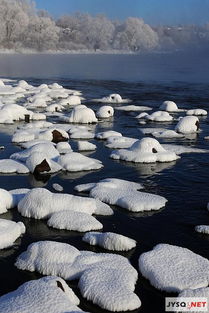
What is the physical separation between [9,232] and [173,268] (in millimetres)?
5791

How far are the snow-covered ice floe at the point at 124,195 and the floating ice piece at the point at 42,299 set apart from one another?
23.7 feet

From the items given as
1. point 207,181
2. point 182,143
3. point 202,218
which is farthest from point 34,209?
point 182,143

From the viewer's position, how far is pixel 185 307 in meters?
11.6

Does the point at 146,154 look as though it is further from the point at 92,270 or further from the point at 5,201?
the point at 92,270

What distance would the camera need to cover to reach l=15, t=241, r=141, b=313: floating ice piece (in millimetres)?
12008

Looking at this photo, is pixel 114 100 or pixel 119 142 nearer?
Result: pixel 119 142

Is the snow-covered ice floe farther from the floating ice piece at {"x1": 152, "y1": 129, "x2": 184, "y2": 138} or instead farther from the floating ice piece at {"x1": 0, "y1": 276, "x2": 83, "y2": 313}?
the floating ice piece at {"x1": 152, "y1": 129, "x2": 184, "y2": 138}

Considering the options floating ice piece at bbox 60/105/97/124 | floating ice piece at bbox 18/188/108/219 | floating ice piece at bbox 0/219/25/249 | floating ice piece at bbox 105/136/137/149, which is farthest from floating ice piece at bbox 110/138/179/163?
floating ice piece at bbox 60/105/97/124

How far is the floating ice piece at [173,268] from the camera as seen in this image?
12805 mm

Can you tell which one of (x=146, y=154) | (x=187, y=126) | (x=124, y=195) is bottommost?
(x=124, y=195)

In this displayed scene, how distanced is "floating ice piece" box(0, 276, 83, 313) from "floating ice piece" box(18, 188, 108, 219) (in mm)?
5676

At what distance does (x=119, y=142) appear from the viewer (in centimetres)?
2927

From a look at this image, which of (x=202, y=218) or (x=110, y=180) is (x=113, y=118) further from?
(x=202, y=218)

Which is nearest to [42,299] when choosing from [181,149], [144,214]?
[144,214]
